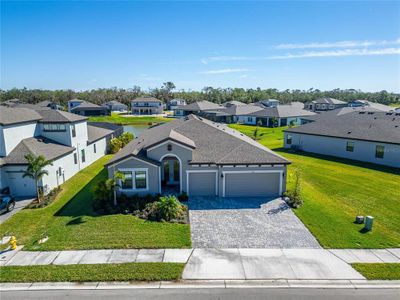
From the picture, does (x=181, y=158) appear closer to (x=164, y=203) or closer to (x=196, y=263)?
(x=164, y=203)

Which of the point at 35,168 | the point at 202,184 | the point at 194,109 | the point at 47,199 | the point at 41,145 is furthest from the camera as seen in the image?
the point at 194,109

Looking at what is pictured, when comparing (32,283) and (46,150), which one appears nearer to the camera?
(32,283)

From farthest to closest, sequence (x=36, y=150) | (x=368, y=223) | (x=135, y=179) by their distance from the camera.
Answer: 1. (x=36, y=150)
2. (x=135, y=179)
3. (x=368, y=223)

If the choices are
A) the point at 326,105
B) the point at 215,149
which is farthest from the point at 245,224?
the point at 326,105

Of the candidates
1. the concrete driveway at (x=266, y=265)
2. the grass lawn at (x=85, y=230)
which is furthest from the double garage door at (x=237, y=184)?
the concrete driveway at (x=266, y=265)

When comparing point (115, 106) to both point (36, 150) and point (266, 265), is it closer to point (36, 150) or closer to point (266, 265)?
point (36, 150)

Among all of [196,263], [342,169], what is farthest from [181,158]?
[342,169]
